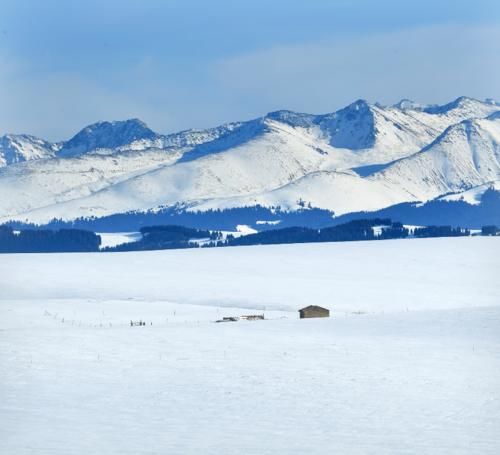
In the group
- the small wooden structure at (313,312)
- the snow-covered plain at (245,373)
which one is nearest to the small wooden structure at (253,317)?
the small wooden structure at (313,312)

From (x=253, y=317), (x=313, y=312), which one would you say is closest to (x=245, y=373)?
(x=253, y=317)

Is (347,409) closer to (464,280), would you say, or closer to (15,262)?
→ (464,280)

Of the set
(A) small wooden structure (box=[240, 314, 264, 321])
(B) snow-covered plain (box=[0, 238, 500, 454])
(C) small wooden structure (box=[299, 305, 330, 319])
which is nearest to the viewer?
(B) snow-covered plain (box=[0, 238, 500, 454])

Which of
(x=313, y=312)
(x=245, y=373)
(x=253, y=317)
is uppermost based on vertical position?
(x=313, y=312)

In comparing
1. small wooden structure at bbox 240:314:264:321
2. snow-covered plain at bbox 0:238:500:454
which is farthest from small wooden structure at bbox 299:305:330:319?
snow-covered plain at bbox 0:238:500:454

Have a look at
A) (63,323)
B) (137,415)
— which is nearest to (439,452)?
(137,415)

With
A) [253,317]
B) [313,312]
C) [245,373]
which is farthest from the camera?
[313,312]

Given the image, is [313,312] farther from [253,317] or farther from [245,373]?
[245,373]

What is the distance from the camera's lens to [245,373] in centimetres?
5547

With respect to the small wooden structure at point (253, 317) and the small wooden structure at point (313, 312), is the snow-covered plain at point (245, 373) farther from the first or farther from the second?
the small wooden structure at point (313, 312)

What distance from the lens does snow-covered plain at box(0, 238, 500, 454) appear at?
4259 centimetres

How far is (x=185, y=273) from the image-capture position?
128375mm

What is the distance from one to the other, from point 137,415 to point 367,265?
94.5m

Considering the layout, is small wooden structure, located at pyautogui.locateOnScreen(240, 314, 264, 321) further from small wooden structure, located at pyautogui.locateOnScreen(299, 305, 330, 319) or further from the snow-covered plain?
the snow-covered plain
